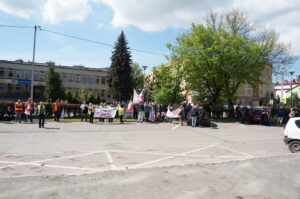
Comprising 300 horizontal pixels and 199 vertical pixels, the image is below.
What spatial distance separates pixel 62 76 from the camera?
8325 centimetres

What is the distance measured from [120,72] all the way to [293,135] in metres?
48.7

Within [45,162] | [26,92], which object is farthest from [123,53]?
[45,162]

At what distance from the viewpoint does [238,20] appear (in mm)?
38500

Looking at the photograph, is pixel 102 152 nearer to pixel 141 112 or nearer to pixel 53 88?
pixel 141 112

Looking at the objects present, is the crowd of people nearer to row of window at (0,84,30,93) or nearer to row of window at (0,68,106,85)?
row of window at (0,68,106,85)

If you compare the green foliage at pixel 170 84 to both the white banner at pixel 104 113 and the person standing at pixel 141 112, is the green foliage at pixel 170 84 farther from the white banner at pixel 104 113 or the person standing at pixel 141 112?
the white banner at pixel 104 113

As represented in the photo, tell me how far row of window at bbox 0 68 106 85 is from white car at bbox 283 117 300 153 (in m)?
72.3

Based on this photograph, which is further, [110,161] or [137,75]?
[137,75]

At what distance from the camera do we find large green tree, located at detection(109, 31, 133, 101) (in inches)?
2381

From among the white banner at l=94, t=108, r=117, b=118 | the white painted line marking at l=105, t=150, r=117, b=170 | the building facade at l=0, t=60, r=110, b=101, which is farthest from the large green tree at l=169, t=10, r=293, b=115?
the building facade at l=0, t=60, r=110, b=101

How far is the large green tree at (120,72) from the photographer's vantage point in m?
60.5

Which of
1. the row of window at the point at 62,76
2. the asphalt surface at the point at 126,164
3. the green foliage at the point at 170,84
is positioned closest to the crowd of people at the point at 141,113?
the asphalt surface at the point at 126,164

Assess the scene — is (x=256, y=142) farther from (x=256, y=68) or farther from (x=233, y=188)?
(x=256, y=68)

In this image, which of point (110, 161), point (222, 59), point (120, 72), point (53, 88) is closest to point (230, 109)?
point (222, 59)
